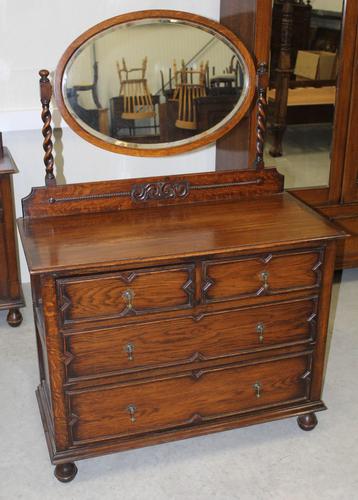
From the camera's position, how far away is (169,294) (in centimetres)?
211

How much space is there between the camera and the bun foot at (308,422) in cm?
245

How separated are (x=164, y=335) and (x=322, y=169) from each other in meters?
1.44

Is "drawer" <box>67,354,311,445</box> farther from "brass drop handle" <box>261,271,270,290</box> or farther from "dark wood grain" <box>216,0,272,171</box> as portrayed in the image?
"dark wood grain" <box>216,0,272,171</box>

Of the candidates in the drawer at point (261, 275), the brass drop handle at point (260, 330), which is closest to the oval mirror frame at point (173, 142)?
the drawer at point (261, 275)

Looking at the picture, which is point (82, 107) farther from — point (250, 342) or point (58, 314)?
point (250, 342)

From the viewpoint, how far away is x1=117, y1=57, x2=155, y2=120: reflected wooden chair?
2.48 metres

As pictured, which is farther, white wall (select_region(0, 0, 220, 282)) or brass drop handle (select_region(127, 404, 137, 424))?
white wall (select_region(0, 0, 220, 282))

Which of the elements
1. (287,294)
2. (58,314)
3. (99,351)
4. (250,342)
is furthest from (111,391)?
(287,294)

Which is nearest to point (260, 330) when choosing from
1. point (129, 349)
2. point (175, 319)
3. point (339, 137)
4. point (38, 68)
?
point (175, 319)

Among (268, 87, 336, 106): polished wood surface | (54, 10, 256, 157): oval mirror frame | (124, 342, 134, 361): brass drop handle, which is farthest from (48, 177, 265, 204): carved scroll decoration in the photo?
(268, 87, 336, 106): polished wood surface

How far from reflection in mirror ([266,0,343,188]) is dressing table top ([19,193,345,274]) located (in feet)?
2.18

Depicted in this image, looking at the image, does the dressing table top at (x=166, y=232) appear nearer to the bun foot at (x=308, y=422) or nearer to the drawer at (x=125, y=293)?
the drawer at (x=125, y=293)

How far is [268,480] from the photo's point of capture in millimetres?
2234

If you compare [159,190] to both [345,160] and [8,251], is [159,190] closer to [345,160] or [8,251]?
[8,251]
